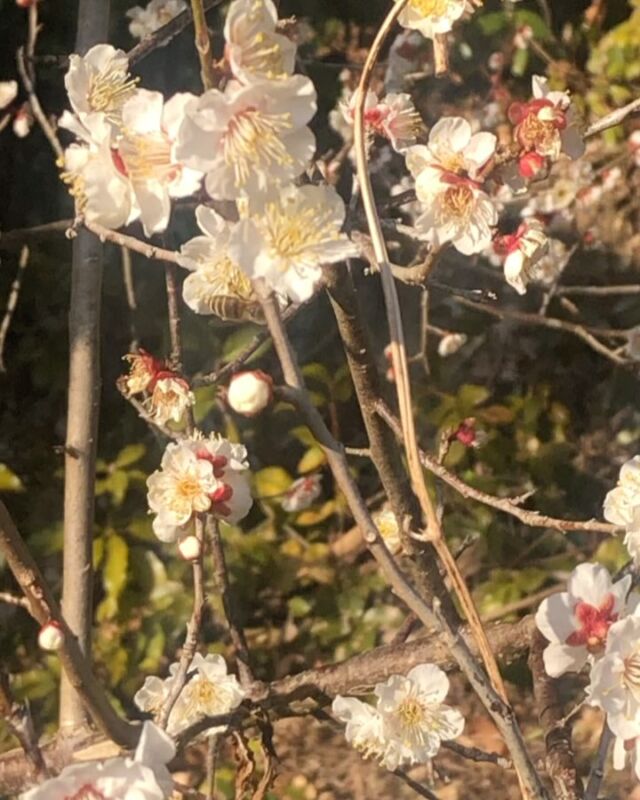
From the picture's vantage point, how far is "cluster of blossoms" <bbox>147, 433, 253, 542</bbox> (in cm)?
80

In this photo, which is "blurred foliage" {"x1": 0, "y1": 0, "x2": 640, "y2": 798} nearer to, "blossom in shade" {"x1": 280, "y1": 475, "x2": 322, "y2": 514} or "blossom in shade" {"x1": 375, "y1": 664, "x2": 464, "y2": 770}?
"blossom in shade" {"x1": 280, "y1": 475, "x2": 322, "y2": 514}


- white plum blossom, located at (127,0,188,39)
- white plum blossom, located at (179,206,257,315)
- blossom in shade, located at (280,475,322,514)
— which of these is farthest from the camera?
blossom in shade, located at (280,475,322,514)

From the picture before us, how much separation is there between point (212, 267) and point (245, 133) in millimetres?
154

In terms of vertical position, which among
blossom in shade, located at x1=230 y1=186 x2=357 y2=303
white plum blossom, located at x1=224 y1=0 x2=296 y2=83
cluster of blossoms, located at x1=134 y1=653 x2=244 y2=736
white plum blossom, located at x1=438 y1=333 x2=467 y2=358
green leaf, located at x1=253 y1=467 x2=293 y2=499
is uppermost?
white plum blossom, located at x1=224 y1=0 x2=296 y2=83

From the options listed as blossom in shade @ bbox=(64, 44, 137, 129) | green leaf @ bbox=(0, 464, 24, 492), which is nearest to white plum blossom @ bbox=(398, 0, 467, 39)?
blossom in shade @ bbox=(64, 44, 137, 129)

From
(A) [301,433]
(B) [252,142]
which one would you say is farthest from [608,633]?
(A) [301,433]

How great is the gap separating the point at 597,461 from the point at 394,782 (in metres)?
0.83

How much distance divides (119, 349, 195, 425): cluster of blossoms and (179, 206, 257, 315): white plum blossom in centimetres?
16

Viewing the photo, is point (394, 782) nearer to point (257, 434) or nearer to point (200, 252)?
point (257, 434)

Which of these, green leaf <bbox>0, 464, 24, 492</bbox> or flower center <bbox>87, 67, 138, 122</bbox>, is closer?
flower center <bbox>87, 67, 138, 122</bbox>

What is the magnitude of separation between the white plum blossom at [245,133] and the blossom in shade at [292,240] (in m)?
0.02

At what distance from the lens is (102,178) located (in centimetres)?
57

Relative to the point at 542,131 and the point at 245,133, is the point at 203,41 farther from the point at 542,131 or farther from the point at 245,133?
the point at 542,131

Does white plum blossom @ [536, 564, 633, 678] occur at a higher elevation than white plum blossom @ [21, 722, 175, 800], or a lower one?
lower
